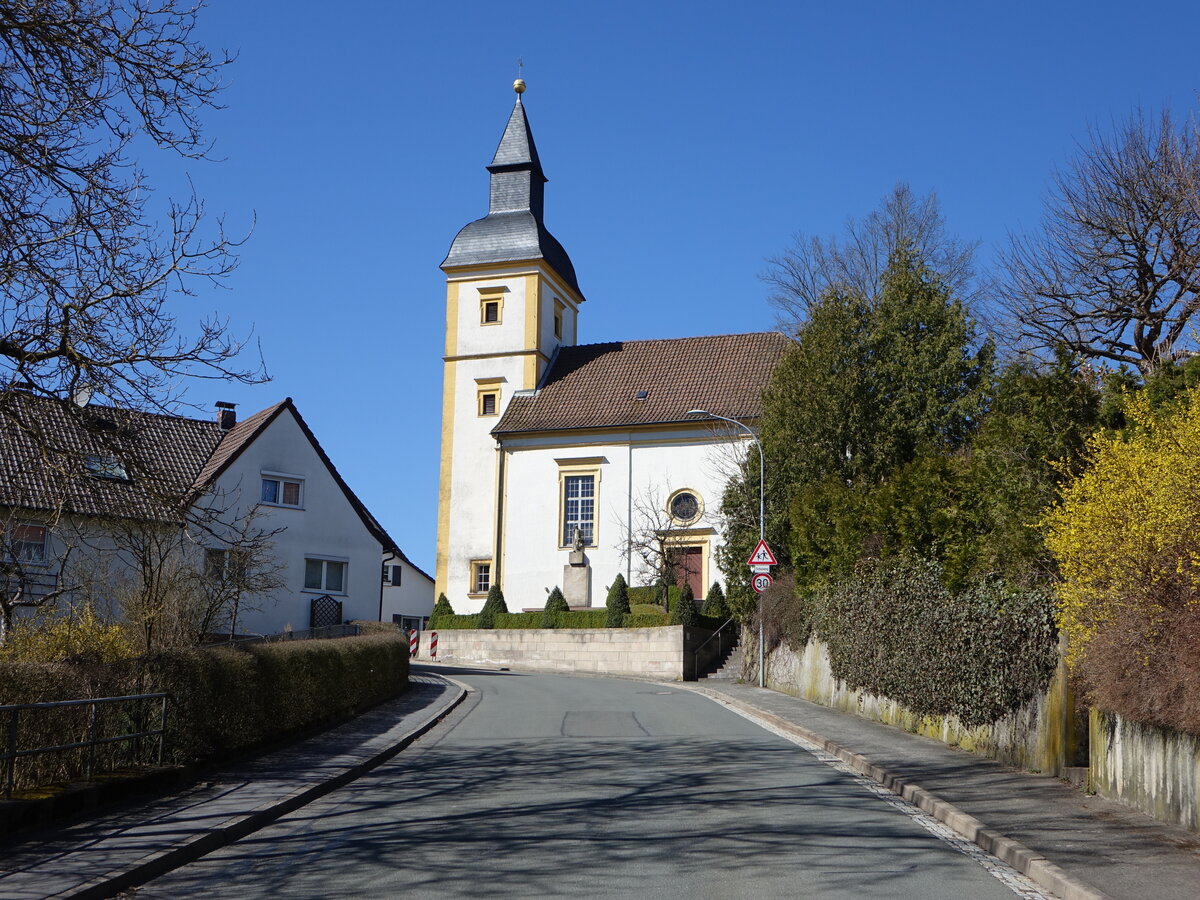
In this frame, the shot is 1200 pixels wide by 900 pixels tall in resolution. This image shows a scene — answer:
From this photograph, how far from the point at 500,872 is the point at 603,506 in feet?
144

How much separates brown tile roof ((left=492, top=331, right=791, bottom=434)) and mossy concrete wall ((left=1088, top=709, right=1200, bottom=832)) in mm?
39412

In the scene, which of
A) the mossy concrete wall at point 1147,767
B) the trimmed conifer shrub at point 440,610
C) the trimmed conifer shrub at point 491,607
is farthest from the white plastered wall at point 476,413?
the mossy concrete wall at point 1147,767

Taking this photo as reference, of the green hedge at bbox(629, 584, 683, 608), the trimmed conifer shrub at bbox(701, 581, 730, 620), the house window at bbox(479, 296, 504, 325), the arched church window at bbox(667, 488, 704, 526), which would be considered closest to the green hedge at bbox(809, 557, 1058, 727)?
the trimmed conifer shrub at bbox(701, 581, 730, 620)

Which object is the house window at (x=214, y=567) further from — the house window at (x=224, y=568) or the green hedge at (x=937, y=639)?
the green hedge at (x=937, y=639)

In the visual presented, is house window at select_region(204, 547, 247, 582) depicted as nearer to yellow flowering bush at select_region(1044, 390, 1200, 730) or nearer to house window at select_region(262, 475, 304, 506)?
yellow flowering bush at select_region(1044, 390, 1200, 730)

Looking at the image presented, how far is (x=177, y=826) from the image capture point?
31.6 ft

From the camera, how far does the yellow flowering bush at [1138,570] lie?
9.62 m

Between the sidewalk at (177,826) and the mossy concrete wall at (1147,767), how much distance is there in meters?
7.35

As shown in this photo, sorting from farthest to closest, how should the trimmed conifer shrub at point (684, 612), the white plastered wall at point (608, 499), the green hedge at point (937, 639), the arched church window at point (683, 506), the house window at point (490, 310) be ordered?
the house window at point (490, 310)
the arched church window at point (683, 506)
the white plastered wall at point (608, 499)
the trimmed conifer shrub at point (684, 612)
the green hedge at point (937, 639)

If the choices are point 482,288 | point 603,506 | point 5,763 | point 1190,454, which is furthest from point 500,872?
point 482,288

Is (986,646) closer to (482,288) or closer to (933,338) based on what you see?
(933,338)

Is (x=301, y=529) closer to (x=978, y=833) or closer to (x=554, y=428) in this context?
(x=554, y=428)

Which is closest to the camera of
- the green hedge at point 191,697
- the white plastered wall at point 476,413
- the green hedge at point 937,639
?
the green hedge at point 191,697

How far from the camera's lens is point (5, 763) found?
9375 mm
